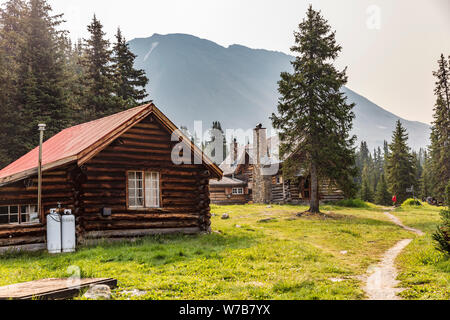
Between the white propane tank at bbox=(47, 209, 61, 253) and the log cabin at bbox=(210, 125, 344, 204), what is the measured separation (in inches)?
1091

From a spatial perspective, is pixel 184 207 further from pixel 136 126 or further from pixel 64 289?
pixel 64 289

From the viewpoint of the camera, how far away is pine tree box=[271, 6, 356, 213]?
28391mm

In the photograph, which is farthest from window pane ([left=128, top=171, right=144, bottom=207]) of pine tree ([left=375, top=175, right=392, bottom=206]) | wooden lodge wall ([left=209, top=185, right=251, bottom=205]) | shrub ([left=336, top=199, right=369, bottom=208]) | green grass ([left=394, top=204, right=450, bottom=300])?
pine tree ([left=375, top=175, right=392, bottom=206])

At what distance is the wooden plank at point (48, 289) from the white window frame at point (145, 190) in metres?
8.00

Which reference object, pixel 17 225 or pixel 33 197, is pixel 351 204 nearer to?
pixel 33 197

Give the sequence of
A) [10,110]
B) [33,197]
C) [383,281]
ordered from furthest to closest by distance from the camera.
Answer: [10,110] < [33,197] < [383,281]

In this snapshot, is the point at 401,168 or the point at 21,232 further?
the point at 401,168

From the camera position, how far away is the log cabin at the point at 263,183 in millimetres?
41406

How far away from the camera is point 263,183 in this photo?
1716 inches

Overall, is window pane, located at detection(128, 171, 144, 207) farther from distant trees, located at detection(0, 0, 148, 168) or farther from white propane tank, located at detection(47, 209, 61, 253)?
distant trees, located at detection(0, 0, 148, 168)

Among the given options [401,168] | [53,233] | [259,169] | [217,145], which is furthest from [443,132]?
[217,145]

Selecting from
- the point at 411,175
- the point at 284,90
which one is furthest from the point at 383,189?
the point at 284,90

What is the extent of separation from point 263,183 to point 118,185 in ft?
96.2
